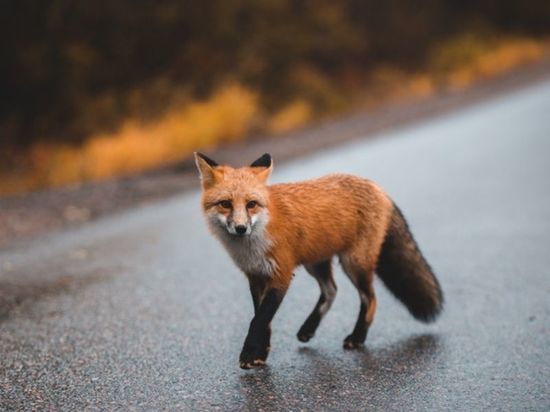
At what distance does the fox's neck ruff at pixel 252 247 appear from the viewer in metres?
4.67

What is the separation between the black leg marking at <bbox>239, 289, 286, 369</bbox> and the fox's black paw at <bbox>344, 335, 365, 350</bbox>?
0.64 metres

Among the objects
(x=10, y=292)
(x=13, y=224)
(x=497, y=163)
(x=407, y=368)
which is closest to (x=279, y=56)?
(x=497, y=163)

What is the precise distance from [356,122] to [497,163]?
5313 mm

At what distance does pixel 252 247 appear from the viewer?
4.69 meters

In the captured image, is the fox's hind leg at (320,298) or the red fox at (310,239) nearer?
the red fox at (310,239)

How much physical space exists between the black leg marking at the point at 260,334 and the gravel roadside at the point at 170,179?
14.4ft

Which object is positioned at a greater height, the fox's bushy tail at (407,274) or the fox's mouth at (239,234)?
the fox's mouth at (239,234)

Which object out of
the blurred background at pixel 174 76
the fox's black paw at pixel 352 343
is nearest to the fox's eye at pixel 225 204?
the fox's black paw at pixel 352 343

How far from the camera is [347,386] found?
4.30 meters

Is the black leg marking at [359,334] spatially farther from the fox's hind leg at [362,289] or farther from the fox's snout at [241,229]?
the fox's snout at [241,229]

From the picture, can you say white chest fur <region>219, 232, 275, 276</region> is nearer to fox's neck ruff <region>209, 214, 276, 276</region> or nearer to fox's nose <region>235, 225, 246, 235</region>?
fox's neck ruff <region>209, 214, 276, 276</region>

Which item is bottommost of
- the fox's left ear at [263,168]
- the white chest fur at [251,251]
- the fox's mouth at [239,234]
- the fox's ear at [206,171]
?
the white chest fur at [251,251]

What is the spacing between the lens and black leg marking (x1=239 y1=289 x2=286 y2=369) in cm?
456

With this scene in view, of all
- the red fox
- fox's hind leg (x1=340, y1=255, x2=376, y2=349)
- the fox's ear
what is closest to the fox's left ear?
the red fox
